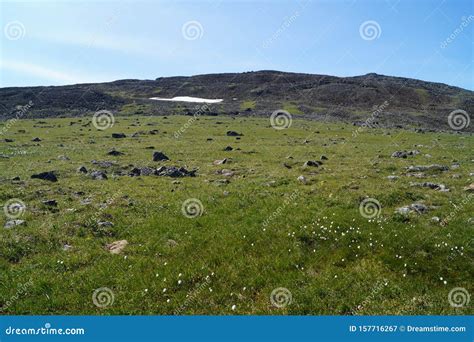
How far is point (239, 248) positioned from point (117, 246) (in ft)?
15.2

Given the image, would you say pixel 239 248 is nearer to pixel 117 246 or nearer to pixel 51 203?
pixel 117 246

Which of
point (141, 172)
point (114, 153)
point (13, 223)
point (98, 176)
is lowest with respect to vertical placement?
point (13, 223)

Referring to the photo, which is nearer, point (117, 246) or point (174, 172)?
point (117, 246)

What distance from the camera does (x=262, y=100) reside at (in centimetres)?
14262

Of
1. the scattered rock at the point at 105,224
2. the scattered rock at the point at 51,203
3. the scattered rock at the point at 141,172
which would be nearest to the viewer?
the scattered rock at the point at 105,224

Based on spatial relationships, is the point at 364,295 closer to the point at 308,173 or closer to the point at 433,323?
the point at 433,323

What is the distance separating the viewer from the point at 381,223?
1627 cm

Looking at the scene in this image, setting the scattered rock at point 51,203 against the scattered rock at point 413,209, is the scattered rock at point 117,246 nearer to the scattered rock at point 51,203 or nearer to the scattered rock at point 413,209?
the scattered rock at point 51,203

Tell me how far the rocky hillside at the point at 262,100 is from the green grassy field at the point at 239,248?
258ft

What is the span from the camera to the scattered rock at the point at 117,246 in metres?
14.9

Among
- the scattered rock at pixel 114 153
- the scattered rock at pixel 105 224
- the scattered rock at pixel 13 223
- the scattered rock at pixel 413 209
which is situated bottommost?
the scattered rock at pixel 13 223

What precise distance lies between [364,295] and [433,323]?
194cm

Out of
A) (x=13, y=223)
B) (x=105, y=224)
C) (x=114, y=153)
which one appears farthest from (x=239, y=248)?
(x=114, y=153)

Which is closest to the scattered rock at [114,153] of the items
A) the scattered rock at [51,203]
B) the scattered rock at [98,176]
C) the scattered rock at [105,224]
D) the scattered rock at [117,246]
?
the scattered rock at [98,176]
